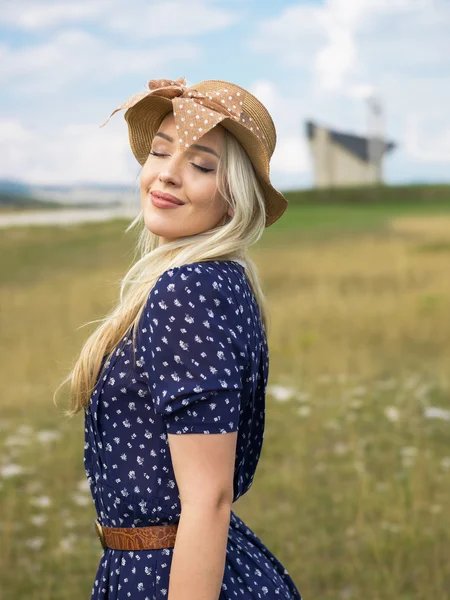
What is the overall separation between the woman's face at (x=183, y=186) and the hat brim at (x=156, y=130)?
6 cm

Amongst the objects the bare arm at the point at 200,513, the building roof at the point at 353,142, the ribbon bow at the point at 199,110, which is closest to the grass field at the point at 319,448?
the ribbon bow at the point at 199,110

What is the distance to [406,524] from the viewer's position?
5.05 meters

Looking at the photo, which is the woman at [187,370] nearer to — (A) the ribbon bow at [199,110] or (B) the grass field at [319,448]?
(A) the ribbon bow at [199,110]

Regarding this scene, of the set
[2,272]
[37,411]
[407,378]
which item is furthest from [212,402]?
[2,272]

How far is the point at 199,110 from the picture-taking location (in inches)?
77.8

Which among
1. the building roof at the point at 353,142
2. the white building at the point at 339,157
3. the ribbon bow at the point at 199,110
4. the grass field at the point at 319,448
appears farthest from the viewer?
the white building at the point at 339,157

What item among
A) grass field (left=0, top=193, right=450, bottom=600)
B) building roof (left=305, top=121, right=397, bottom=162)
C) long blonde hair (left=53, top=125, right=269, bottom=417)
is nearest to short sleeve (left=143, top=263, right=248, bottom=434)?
long blonde hair (left=53, top=125, right=269, bottom=417)

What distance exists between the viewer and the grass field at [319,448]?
15.5 ft

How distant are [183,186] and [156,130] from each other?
0.31 metres

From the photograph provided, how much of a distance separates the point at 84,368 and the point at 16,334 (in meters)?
9.27

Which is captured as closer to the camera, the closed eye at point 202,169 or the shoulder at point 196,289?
the shoulder at point 196,289

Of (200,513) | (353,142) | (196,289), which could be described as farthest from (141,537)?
(353,142)

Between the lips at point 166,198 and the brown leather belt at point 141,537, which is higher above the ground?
the lips at point 166,198

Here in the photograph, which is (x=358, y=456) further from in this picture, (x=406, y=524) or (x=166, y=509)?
(x=166, y=509)
